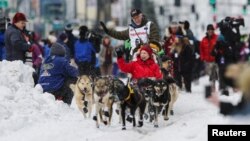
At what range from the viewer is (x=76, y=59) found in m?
23.0

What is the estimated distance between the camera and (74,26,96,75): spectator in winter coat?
22766mm

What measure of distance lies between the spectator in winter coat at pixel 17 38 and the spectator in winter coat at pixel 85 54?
522cm

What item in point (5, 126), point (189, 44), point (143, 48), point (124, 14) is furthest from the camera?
point (124, 14)

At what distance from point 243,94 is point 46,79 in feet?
27.6

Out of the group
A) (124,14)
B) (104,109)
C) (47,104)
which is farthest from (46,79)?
(124,14)

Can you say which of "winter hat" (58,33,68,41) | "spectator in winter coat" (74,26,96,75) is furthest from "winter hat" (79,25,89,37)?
"winter hat" (58,33,68,41)

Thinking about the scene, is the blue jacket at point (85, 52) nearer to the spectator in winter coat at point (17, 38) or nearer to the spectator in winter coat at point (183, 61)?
the spectator in winter coat at point (183, 61)

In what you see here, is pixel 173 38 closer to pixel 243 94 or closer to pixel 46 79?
pixel 46 79

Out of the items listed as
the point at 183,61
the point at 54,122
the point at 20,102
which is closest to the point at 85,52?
the point at 183,61

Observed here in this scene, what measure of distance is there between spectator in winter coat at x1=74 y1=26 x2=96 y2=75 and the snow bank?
21.4 ft

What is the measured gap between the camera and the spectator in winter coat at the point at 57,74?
1602 centimetres

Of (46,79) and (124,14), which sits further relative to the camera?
(124,14)

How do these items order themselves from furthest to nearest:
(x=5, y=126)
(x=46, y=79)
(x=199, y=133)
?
(x=46, y=79)
(x=5, y=126)
(x=199, y=133)

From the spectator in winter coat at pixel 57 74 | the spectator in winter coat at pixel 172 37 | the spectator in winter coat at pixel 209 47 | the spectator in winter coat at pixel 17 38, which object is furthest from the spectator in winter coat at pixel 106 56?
the spectator in winter coat at pixel 57 74
